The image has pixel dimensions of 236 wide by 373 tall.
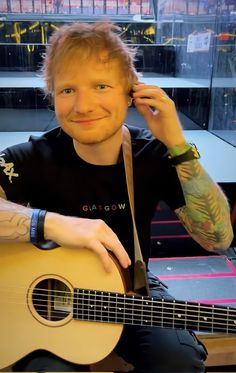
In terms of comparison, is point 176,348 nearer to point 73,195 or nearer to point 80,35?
point 73,195

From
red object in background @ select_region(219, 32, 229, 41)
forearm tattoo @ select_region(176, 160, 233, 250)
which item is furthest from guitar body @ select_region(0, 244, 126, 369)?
red object in background @ select_region(219, 32, 229, 41)

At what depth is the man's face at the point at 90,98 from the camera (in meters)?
0.88

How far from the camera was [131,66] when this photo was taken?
0.94 metres

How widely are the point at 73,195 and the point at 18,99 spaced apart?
6.46 ft

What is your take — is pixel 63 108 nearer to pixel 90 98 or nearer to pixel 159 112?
pixel 90 98

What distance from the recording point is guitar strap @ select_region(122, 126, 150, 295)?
902 mm

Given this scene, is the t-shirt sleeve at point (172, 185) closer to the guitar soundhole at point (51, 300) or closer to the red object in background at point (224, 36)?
the guitar soundhole at point (51, 300)

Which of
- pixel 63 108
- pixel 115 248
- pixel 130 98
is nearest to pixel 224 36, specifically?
pixel 130 98

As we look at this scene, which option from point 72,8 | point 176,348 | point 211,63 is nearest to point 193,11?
point 211,63

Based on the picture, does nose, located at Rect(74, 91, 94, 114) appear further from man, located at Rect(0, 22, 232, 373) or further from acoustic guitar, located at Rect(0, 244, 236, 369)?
acoustic guitar, located at Rect(0, 244, 236, 369)

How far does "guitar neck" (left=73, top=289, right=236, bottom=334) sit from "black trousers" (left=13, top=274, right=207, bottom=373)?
0.32ft

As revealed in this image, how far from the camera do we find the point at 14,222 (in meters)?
0.88

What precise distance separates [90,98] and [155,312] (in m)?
0.51

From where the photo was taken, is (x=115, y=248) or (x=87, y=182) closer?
(x=115, y=248)
